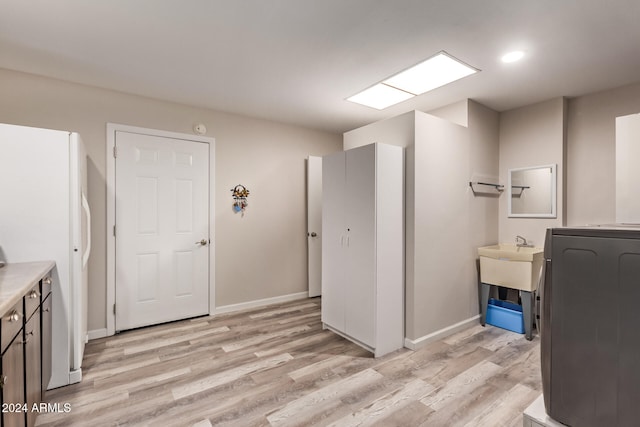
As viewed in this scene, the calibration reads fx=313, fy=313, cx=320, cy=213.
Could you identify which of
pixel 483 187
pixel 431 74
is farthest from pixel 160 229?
pixel 483 187

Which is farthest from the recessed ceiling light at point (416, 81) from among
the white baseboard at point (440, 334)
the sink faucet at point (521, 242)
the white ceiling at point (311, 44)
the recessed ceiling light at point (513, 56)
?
the white baseboard at point (440, 334)

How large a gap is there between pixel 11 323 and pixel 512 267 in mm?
3698

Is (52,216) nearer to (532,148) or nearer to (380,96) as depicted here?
(380,96)

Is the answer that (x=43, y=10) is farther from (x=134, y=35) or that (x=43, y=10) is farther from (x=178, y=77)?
(x=178, y=77)

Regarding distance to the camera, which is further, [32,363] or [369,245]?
[369,245]

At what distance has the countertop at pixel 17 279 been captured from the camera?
1293 millimetres

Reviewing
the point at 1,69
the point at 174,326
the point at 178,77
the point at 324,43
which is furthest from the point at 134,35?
the point at 174,326

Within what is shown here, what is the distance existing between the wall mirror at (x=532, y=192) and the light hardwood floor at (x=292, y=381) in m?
1.35

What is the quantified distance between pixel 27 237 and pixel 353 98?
294cm

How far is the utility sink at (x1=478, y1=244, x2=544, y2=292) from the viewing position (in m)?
3.03

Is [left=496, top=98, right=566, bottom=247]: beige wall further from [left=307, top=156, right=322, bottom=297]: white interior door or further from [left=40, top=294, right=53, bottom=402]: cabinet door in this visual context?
[left=40, top=294, right=53, bottom=402]: cabinet door

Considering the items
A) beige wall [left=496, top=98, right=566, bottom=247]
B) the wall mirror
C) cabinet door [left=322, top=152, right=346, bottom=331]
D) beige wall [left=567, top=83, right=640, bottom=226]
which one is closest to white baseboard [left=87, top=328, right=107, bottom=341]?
cabinet door [left=322, top=152, right=346, bottom=331]

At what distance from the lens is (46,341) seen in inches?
76.3

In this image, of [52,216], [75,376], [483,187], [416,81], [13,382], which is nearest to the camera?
[13,382]
